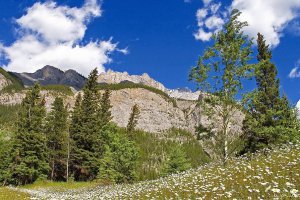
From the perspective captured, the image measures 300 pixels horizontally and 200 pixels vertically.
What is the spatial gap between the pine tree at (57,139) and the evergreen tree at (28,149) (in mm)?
9168

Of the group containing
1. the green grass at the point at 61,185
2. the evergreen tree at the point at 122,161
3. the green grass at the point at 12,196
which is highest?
the evergreen tree at the point at 122,161

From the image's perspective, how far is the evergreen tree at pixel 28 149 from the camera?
183 feet

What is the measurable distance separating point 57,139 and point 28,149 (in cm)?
1292

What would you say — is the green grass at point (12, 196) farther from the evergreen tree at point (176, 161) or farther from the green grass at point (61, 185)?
the evergreen tree at point (176, 161)

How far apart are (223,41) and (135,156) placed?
34.6m

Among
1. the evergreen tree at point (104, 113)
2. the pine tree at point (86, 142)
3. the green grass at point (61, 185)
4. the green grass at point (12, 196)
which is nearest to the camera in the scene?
the green grass at point (12, 196)

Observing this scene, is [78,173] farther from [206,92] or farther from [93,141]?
[206,92]

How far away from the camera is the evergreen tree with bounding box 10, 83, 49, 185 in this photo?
5575cm

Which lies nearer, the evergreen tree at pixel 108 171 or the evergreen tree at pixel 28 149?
the evergreen tree at pixel 108 171

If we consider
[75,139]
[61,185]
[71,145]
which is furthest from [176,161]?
[61,185]

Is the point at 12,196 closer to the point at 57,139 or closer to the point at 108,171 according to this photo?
the point at 108,171

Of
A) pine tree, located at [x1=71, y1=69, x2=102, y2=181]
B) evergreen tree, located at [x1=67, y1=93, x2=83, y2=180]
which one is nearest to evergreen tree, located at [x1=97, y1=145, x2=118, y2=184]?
pine tree, located at [x1=71, y1=69, x2=102, y2=181]

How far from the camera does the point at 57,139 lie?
231 ft

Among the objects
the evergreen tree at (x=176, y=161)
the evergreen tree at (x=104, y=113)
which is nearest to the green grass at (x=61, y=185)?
the evergreen tree at (x=104, y=113)
